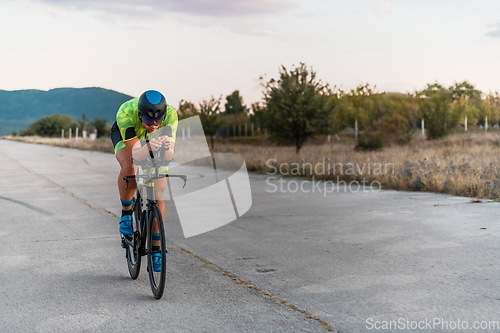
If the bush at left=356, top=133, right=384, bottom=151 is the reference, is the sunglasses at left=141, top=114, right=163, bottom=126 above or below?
above

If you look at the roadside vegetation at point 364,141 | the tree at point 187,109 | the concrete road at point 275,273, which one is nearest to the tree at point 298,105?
the roadside vegetation at point 364,141

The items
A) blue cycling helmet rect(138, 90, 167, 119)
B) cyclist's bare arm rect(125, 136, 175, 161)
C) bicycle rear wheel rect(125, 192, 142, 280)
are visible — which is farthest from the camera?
bicycle rear wheel rect(125, 192, 142, 280)

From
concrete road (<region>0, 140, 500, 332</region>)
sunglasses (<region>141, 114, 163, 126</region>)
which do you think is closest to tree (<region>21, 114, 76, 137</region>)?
concrete road (<region>0, 140, 500, 332</region>)

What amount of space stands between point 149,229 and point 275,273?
58.7 inches

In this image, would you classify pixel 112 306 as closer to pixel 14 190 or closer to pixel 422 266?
pixel 422 266

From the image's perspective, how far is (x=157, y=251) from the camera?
5.20 m

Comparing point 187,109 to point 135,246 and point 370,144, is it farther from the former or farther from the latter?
point 135,246

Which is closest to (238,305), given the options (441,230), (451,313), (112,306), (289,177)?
(112,306)

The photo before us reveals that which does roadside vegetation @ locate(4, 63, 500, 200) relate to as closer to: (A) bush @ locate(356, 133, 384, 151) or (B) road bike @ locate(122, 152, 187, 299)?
(A) bush @ locate(356, 133, 384, 151)

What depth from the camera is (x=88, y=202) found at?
504 inches

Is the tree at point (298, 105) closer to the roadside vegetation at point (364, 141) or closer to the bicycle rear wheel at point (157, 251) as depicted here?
the roadside vegetation at point (364, 141)

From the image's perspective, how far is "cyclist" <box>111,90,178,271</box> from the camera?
501 centimetres

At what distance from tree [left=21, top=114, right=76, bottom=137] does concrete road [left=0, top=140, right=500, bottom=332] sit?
133250 millimetres

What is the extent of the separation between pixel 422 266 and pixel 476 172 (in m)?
9.80
